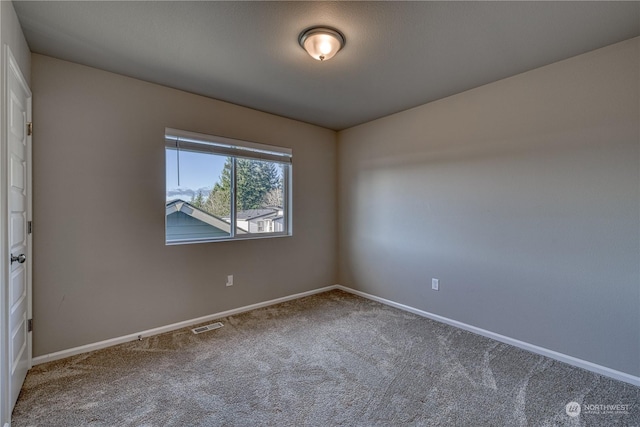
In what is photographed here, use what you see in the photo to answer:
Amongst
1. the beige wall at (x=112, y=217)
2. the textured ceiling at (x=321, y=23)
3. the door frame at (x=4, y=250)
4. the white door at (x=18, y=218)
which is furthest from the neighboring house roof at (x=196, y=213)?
the door frame at (x=4, y=250)

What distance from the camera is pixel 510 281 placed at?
8.77 ft

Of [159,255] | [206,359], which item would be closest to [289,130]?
[159,255]

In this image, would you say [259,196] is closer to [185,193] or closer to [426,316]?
[185,193]

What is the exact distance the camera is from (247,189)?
3.56 meters

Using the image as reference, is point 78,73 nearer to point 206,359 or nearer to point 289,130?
point 289,130

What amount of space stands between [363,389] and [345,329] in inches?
38.7

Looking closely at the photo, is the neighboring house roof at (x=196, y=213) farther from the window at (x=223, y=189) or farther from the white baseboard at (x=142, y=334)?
the white baseboard at (x=142, y=334)

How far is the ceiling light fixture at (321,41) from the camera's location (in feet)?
6.40

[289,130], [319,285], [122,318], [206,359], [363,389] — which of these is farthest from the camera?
[319,285]

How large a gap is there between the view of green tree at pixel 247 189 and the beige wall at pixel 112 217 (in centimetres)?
36

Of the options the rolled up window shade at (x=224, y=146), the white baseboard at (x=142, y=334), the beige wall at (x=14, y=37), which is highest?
the beige wall at (x=14, y=37)

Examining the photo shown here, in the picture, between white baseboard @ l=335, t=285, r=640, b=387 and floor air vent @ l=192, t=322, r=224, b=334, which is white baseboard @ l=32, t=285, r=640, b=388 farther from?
floor air vent @ l=192, t=322, r=224, b=334

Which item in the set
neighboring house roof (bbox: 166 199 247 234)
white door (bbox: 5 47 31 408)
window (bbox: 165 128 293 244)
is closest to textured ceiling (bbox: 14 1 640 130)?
white door (bbox: 5 47 31 408)

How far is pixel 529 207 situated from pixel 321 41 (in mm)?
2170
